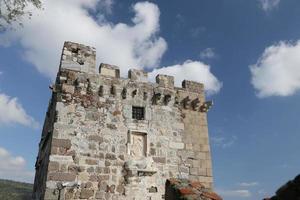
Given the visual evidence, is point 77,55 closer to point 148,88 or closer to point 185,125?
point 148,88

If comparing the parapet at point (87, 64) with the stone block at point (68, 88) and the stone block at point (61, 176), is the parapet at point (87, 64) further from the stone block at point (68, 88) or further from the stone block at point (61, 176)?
the stone block at point (61, 176)

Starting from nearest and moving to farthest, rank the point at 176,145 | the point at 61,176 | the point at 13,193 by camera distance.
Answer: the point at 61,176, the point at 176,145, the point at 13,193

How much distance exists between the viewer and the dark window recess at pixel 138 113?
9.82 metres

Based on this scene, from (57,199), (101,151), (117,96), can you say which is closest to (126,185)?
(101,151)

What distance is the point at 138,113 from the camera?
9.91 metres

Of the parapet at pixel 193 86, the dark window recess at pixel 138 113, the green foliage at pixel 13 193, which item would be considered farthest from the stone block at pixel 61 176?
the green foliage at pixel 13 193

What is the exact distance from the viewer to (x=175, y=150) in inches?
387

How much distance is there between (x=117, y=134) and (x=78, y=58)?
267cm

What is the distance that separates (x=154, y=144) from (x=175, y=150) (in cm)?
72

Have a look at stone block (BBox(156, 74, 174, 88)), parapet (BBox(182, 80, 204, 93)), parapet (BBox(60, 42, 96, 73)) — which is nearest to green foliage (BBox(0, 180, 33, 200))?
parapet (BBox(60, 42, 96, 73))

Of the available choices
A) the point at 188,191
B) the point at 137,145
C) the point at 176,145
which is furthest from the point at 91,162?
the point at 188,191

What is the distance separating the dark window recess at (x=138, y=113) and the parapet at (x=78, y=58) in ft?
5.78

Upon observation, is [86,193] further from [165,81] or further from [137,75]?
[165,81]

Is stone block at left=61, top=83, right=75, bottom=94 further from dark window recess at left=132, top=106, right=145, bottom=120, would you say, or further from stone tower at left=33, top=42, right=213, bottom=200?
dark window recess at left=132, top=106, right=145, bottom=120
